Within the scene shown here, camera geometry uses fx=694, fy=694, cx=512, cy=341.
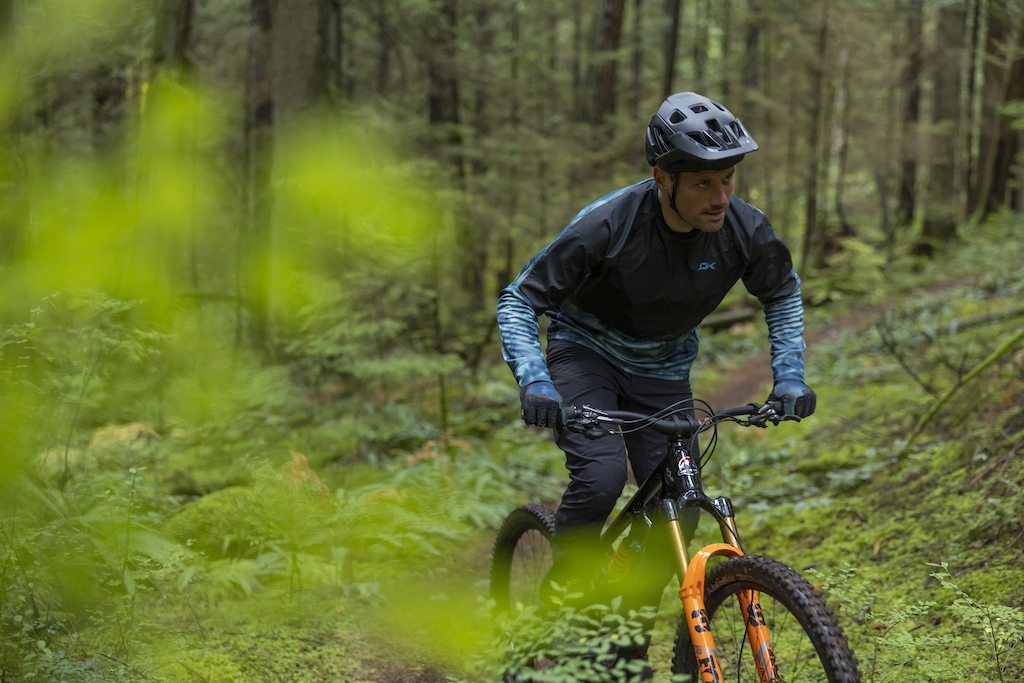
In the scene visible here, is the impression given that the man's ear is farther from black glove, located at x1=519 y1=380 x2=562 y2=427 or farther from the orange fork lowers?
the orange fork lowers

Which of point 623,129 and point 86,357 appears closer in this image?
point 86,357

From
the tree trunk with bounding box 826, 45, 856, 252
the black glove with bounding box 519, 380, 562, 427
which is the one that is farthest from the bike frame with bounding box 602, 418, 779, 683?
the tree trunk with bounding box 826, 45, 856, 252

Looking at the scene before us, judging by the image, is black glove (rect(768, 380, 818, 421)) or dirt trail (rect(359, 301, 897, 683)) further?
dirt trail (rect(359, 301, 897, 683))

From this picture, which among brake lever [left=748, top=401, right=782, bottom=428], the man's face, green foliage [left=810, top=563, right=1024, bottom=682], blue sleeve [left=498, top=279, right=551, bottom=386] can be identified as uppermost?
the man's face

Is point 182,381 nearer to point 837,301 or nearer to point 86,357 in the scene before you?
point 86,357

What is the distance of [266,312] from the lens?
7805mm

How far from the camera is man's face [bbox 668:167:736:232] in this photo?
9.26 feet

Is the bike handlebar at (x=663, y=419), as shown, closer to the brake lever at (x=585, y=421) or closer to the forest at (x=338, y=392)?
the brake lever at (x=585, y=421)

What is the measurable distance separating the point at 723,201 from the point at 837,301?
1626 cm

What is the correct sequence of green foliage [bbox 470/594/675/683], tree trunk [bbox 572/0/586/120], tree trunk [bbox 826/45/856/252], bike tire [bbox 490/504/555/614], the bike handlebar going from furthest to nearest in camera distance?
tree trunk [bbox 572/0/586/120]
tree trunk [bbox 826/45/856/252]
bike tire [bbox 490/504/555/614]
the bike handlebar
green foliage [bbox 470/594/675/683]

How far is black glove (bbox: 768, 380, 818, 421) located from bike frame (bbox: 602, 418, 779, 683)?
395 mm

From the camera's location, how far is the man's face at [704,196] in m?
2.82

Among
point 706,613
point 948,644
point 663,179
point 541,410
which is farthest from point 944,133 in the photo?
point 541,410

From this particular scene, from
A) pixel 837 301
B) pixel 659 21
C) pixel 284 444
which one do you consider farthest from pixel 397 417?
pixel 659 21
